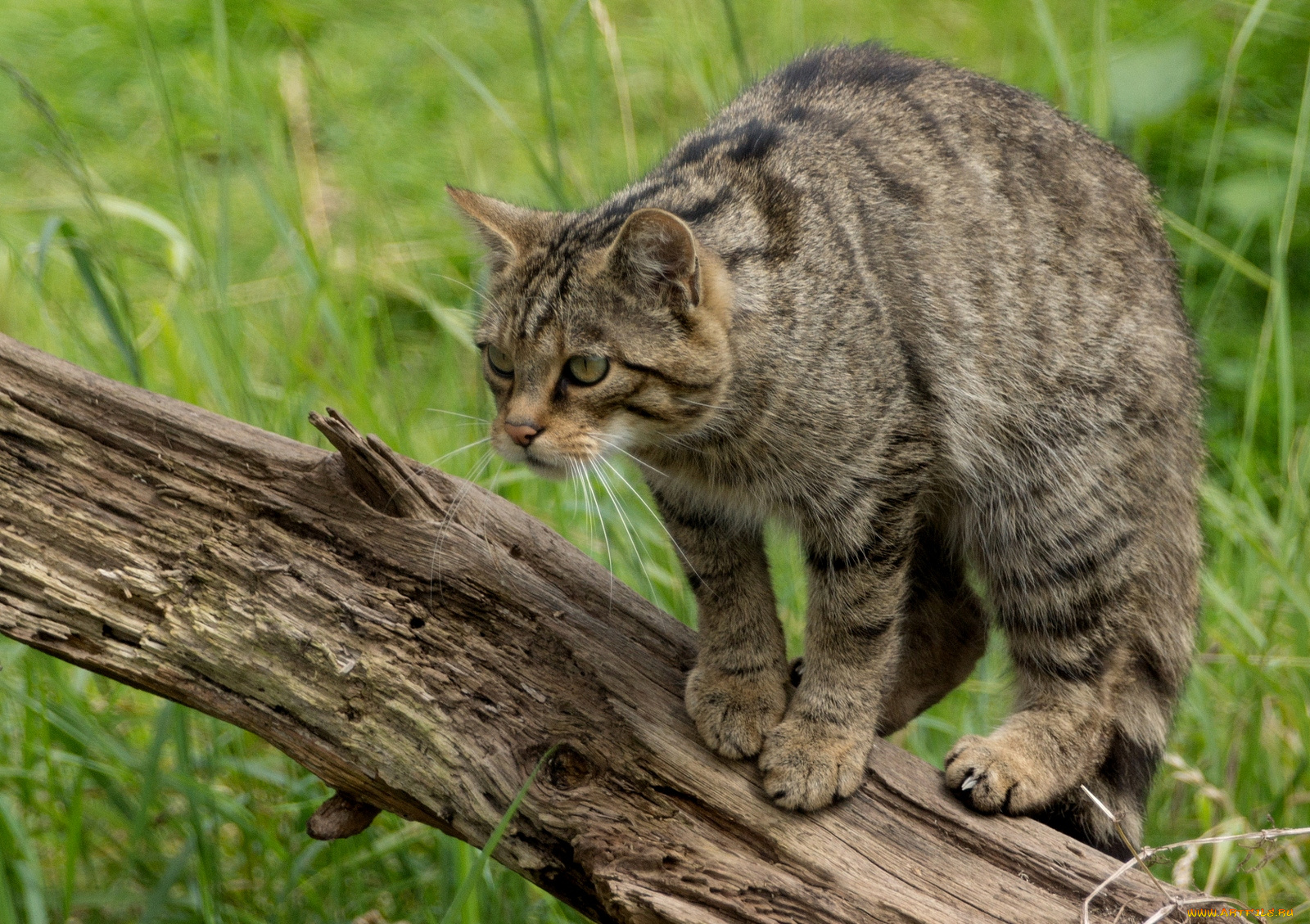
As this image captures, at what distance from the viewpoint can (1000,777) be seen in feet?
8.73

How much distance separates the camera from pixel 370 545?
7.97 feet

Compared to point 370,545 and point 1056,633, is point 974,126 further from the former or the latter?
point 370,545

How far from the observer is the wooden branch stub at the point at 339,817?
2375 mm

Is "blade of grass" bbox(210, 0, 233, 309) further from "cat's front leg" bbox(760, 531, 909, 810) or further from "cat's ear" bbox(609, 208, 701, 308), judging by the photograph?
"cat's front leg" bbox(760, 531, 909, 810)

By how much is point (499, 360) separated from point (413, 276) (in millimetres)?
2289

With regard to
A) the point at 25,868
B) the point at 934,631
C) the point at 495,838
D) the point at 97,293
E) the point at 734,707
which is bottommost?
the point at 934,631

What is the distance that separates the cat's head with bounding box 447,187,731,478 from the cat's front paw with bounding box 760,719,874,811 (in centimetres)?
68

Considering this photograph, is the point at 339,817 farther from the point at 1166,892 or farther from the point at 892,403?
the point at 1166,892

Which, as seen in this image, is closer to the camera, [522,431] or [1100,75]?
[522,431]

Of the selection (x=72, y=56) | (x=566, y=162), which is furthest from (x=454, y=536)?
(x=72, y=56)

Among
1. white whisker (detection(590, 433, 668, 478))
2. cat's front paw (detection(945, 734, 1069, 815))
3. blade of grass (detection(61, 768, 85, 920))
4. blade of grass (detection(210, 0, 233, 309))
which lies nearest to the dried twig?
cat's front paw (detection(945, 734, 1069, 815))

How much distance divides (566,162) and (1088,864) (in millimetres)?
3797

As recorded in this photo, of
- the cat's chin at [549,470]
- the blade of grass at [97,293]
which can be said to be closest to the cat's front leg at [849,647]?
the cat's chin at [549,470]

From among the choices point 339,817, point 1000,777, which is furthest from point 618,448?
point 1000,777
